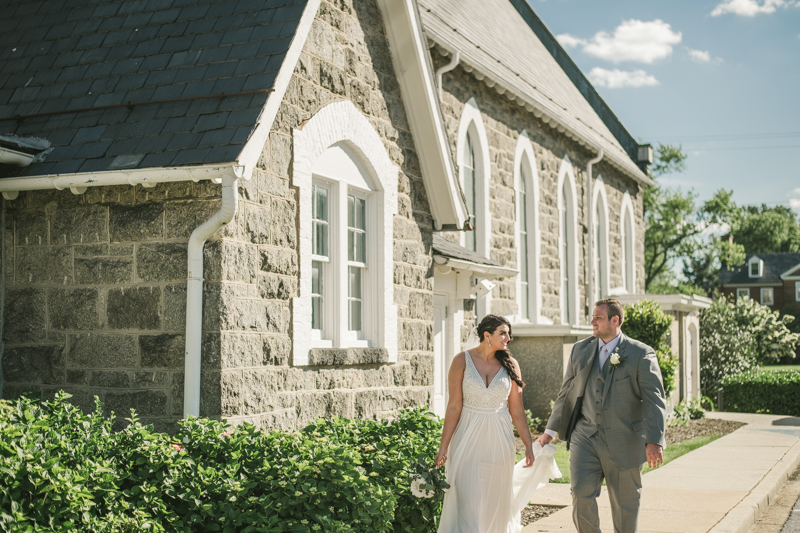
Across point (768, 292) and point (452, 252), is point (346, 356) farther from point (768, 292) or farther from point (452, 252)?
point (768, 292)

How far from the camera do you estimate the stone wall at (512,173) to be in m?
14.8

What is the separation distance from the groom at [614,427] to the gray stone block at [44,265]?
4116mm

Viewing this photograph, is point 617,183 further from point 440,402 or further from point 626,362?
point 626,362

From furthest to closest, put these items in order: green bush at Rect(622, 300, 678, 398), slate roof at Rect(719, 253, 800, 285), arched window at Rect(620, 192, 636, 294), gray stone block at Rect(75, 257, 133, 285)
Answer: slate roof at Rect(719, 253, 800, 285) → arched window at Rect(620, 192, 636, 294) → green bush at Rect(622, 300, 678, 398) → gray stone block at Rect(75, 257, 133, 285)

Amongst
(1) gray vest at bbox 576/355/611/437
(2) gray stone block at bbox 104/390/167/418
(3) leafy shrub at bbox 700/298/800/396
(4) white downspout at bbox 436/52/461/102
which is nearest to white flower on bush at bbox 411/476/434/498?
(1) gray vest at bbox 576/355/611/437

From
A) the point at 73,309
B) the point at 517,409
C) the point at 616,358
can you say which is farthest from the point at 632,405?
the point at 73,309

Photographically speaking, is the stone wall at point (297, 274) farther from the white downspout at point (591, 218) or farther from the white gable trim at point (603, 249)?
the white gable trim at point (603, 249)

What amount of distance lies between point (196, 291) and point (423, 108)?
12.8ft

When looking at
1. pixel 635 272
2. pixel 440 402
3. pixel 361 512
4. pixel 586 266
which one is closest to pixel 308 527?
pixel 361 512

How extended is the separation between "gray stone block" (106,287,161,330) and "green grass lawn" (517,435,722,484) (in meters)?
5.82

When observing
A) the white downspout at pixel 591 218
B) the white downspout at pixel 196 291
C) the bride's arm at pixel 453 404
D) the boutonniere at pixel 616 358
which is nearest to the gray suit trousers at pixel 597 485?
the boutonniere at pixel 616 358

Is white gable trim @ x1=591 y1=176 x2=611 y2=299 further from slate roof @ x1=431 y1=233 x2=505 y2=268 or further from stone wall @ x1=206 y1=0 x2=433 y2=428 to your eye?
stone wall @ x1=206 y1=0 x2=433 y2=428

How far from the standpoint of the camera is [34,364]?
22.7ft

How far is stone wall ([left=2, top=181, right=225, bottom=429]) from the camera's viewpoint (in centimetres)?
649
